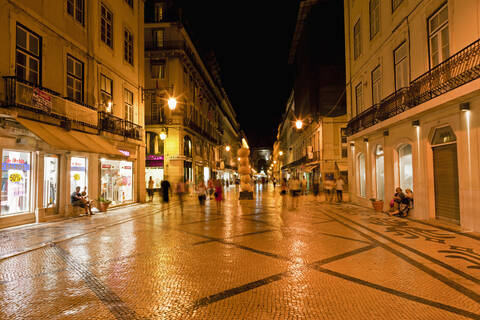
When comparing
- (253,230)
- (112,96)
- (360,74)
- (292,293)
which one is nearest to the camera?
(292,293)

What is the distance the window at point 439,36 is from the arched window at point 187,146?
25.3 meters

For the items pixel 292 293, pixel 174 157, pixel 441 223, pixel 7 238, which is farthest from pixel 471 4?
pixel 174 157

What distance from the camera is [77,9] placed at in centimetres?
1517

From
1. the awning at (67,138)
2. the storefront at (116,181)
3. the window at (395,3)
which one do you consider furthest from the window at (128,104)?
the window at (395,3)

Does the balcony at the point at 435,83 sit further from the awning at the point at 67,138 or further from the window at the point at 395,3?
the awning at the point at 67,138

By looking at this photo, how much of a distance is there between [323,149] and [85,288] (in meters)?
28.1

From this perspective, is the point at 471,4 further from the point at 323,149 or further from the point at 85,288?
the point at 323,149

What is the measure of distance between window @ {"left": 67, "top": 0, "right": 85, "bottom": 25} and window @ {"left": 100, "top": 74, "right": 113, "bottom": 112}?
2.90 m

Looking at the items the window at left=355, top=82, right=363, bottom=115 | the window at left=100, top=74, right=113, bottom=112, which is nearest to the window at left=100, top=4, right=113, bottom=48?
the window at left=100, top=74, right=113, bottom=112

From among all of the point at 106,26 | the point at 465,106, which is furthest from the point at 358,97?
the point at 106,26

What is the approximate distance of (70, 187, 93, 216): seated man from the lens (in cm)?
1410

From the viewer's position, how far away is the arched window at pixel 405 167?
1409 centimetres

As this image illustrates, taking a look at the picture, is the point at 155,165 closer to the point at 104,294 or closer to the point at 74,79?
the point at 74,79

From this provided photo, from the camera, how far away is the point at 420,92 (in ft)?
39.7
